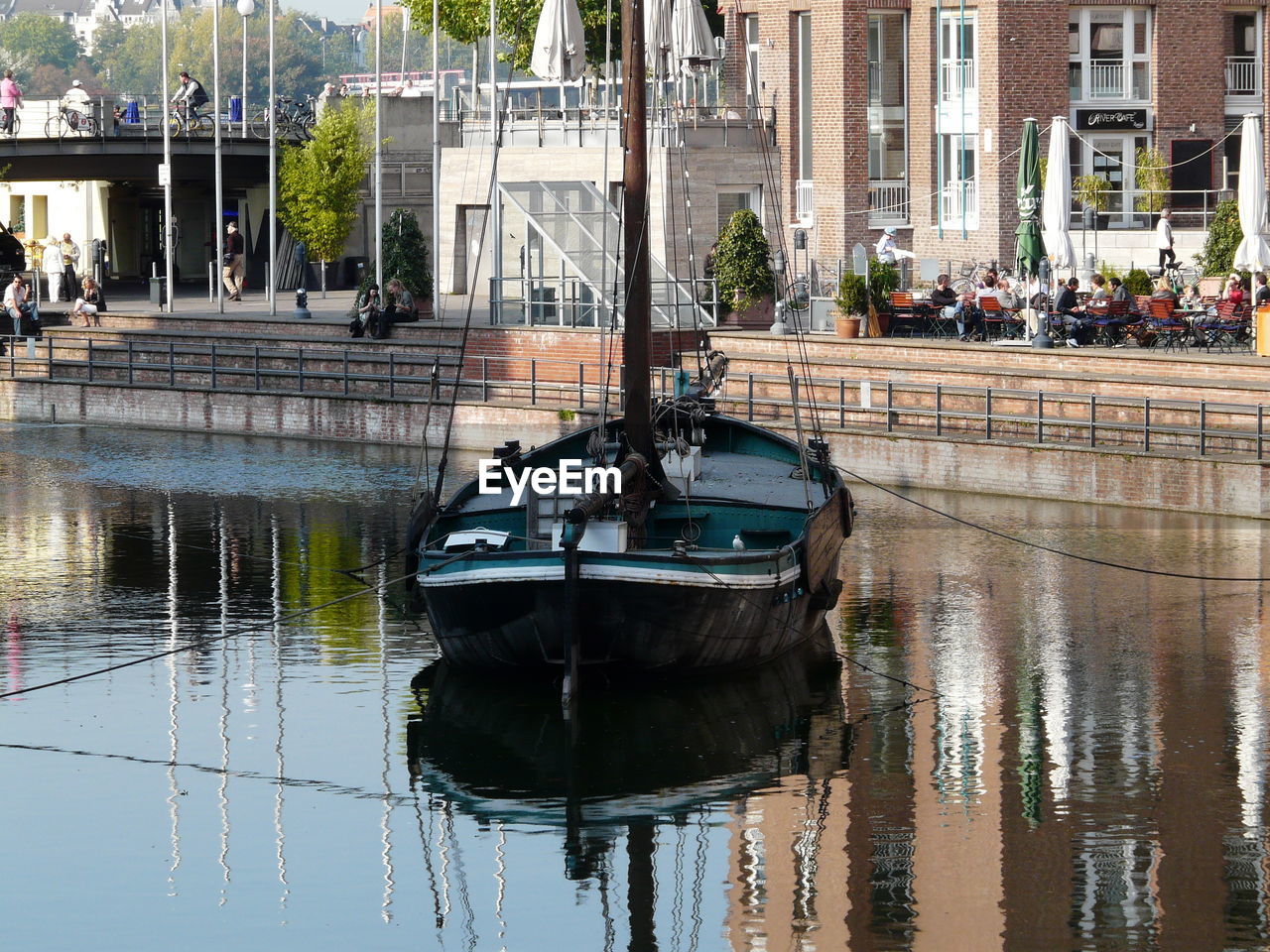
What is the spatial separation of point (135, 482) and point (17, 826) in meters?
17.0

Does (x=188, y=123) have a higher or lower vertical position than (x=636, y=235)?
higher

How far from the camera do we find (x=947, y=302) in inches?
1405

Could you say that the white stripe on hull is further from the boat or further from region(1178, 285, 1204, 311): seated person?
region(1178, 285, 1204, 311): seated person

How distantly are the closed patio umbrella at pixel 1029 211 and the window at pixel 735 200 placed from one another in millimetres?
10813

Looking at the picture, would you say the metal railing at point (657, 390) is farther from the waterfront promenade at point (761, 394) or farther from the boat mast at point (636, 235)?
the boat mast at point (636, 235)

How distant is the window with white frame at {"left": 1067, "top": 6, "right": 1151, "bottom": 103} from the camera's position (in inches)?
1847

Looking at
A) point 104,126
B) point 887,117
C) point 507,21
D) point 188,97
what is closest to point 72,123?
point 104,126

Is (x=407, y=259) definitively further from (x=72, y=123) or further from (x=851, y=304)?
(x=72, y=123)

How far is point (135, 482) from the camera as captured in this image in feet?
101

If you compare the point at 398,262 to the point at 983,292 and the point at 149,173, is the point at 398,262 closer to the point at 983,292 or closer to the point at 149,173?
the point at 983,292

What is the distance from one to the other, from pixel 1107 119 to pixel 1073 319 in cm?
1612

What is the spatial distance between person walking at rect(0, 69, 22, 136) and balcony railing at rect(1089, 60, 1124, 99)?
26.2 m

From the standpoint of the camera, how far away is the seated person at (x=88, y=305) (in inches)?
1703

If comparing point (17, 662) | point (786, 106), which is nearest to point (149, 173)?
point (786, 106)
